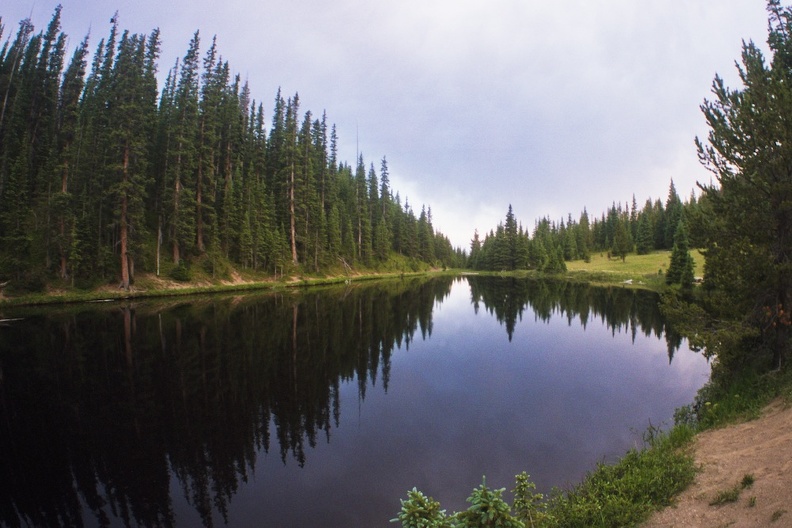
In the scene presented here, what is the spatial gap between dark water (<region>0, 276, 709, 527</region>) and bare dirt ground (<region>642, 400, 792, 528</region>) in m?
2.35

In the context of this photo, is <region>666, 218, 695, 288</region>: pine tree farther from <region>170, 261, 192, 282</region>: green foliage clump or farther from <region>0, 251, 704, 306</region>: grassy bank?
<region>170, 261, 192, 282</region>: green foliage clump

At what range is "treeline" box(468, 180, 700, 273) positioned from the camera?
3633 inches

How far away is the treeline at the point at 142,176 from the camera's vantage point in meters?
33.3

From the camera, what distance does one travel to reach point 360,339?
65.2ft

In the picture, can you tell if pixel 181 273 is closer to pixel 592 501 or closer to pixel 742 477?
pixel 592 501

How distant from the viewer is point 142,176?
3659cm

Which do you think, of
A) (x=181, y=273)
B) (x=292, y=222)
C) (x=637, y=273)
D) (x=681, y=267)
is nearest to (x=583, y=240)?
(x=637, y=273)

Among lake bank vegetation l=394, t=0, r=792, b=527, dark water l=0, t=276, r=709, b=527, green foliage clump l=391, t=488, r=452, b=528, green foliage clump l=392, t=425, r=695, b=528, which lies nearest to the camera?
green foliage clump l=391, t=488, r=452, b=528

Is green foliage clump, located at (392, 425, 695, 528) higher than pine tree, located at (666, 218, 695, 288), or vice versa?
pine tree, located at (666, 218, 695, 288)

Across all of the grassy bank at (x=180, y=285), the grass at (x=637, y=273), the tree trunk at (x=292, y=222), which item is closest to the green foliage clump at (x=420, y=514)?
the grassy bank at (x=180, y=285)

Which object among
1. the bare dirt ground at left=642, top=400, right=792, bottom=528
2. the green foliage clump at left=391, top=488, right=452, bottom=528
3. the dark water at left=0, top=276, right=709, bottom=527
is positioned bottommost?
the dark water at left=0, top=276, right=709, bottom=527

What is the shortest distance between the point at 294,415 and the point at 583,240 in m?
123

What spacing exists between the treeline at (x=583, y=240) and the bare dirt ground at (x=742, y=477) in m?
86.8

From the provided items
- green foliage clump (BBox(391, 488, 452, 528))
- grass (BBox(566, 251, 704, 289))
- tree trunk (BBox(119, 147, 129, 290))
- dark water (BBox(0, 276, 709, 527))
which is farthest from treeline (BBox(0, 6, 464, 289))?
grass (BBox(566, 251, 704, 289))
